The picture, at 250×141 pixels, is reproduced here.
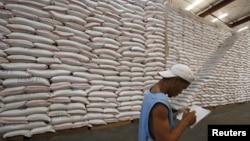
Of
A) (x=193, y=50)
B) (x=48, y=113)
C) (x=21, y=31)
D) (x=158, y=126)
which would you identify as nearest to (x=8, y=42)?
(x=21, y=31)

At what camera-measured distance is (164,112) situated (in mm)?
1401

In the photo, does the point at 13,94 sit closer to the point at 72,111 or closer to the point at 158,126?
the point at 72,111

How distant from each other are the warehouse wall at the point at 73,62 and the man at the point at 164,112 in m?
1.91

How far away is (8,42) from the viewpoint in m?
2.80

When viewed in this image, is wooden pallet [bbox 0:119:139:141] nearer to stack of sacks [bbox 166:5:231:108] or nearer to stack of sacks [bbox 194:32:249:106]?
stack of sacks [bbox 166:5:231:108]

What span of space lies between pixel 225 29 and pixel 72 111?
18.8 ft

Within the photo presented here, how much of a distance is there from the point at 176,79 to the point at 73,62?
2138 millimetres

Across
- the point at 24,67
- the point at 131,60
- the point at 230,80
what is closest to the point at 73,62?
the point at 24,67

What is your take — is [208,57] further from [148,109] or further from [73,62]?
[148,109]

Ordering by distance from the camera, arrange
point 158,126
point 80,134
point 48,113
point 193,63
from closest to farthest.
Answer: point 158,126, point 48,113, point 80,134, point 193,63

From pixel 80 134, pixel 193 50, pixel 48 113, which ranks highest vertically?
pixel 193 50

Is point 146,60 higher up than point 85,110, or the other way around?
point 146,60

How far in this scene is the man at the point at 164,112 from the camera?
1.40 meters

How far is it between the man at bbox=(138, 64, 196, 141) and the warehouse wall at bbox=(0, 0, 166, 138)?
6.28 feet
